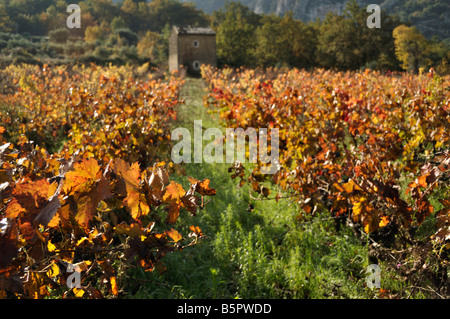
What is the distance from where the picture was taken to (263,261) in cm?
287

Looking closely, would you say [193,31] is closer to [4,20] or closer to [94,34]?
[4,20]

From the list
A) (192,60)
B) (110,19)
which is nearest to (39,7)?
(110,19)

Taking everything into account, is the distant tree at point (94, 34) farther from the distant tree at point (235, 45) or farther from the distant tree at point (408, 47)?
the distant tree at point (408, 47)

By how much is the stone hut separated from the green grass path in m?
27.0

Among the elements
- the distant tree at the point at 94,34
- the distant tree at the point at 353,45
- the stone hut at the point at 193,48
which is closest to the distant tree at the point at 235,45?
the stone hut at the point at 193,48

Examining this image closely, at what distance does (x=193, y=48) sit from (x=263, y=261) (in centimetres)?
2916

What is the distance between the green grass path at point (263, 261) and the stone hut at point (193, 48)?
27038 mm

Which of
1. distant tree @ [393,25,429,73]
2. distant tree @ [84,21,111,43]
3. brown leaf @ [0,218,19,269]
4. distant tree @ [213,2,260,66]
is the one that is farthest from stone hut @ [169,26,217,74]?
brown leaf @ [0,218,19,269]

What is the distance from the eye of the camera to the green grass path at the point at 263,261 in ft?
8.57

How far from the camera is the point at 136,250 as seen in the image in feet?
4.47

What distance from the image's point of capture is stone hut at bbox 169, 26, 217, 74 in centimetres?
2961

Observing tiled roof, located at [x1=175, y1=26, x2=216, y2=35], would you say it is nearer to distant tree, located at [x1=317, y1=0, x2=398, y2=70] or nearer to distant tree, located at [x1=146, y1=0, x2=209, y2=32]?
distant tree, located at [x1=317, y1=0, x2=398, y2=70]
